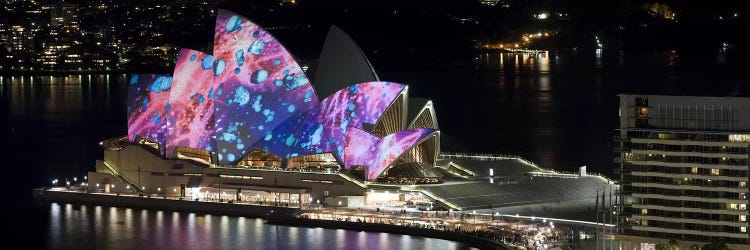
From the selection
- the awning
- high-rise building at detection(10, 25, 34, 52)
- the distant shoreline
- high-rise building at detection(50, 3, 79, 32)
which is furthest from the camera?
high-rise building at detection(50, 3, 79, 32)

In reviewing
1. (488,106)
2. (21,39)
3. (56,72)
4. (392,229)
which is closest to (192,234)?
(392,229)

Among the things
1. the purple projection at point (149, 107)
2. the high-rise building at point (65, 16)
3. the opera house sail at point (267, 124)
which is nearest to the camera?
the opera house sail at point (267, 124)

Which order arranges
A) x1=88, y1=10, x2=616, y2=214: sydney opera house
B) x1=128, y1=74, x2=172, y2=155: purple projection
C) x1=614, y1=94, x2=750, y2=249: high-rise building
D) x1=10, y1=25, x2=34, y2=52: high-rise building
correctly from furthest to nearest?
x1=10, y1=25, x2=34, y2=52: high-rise building, x1=128, y1=74, x2=172, y2=155: purple projection, x1=88, y1=10, x2=616, y2=214: sydney opera house, x1=614, y1=94, x2=750, y2=249: high-rise building

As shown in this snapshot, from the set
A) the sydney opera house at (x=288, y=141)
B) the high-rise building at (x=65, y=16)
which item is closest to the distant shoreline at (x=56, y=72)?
the high-rise building at (x=65, y=16)

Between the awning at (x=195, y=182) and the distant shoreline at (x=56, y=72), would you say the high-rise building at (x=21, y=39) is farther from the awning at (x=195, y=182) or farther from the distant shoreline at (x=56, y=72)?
the awning at (x=195, y=182)

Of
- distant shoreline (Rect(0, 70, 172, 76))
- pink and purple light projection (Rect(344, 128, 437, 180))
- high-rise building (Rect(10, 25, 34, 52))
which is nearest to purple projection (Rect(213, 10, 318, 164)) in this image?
pink and purple light projection (Rect(344, 128, 437, 180))

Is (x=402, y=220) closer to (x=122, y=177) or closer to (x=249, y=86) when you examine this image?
(x=249, y=86)

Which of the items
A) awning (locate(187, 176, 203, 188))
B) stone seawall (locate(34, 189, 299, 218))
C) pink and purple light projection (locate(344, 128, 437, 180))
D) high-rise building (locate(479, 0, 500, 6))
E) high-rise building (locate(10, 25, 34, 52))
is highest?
high-rise building (locate(479, 0, 500, 6))

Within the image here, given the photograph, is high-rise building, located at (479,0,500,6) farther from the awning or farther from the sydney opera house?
the awning
